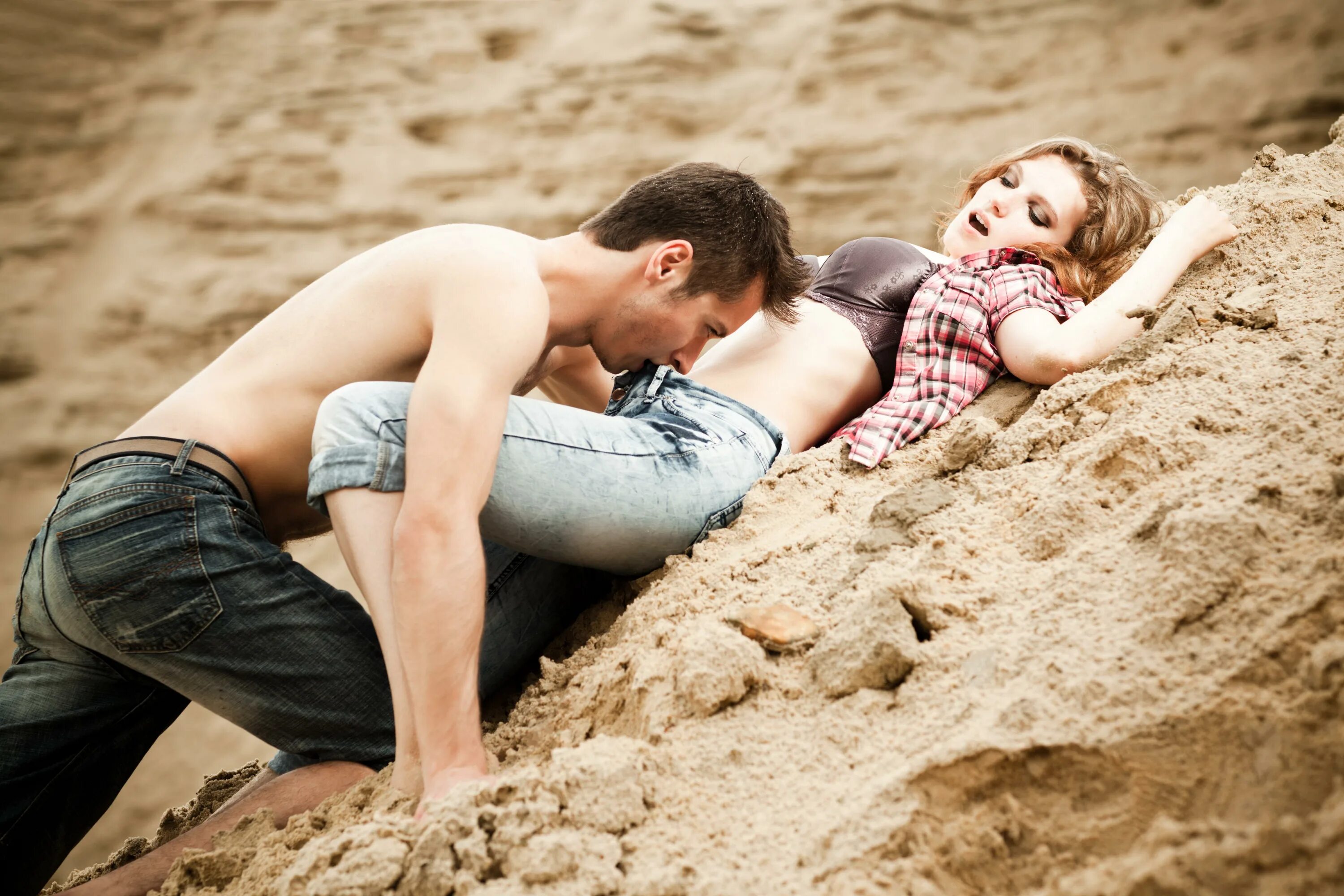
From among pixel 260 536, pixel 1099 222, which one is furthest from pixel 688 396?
pixel 1099 222

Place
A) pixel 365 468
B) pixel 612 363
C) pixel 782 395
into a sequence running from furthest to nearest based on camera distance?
pixel 782 395, pixel 612 363, pixel 365 468

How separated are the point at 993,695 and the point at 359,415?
0.90m

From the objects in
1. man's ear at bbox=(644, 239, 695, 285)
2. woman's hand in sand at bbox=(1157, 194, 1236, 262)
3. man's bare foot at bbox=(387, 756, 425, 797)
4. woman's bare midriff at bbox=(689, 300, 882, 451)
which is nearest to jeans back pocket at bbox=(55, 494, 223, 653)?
man's bare foot at bbox=(387, 756, 425, 797)

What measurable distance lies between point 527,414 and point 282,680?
1.89ft

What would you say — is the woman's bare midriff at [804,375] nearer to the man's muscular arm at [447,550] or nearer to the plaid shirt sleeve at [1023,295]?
the plaid shirt sleeve at [1023,295]

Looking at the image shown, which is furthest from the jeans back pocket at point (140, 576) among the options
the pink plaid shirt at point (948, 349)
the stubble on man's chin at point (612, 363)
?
the pink plaid shirt at point (948, 349)

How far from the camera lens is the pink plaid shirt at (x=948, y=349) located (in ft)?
5.93

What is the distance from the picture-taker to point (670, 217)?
170 cm

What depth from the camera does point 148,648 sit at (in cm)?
146

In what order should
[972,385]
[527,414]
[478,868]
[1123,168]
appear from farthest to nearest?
1. [1123,168]
2. [972,385]
3. [527,414]
4. [478,868]

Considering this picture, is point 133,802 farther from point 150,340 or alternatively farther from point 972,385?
point 972,385

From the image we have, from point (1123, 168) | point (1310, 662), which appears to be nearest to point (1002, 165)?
point (1123, 168)

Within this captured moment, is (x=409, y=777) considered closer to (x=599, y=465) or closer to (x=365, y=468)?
(x=365, y=468)

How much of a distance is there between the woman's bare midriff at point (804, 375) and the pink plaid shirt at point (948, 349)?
0.09 m
